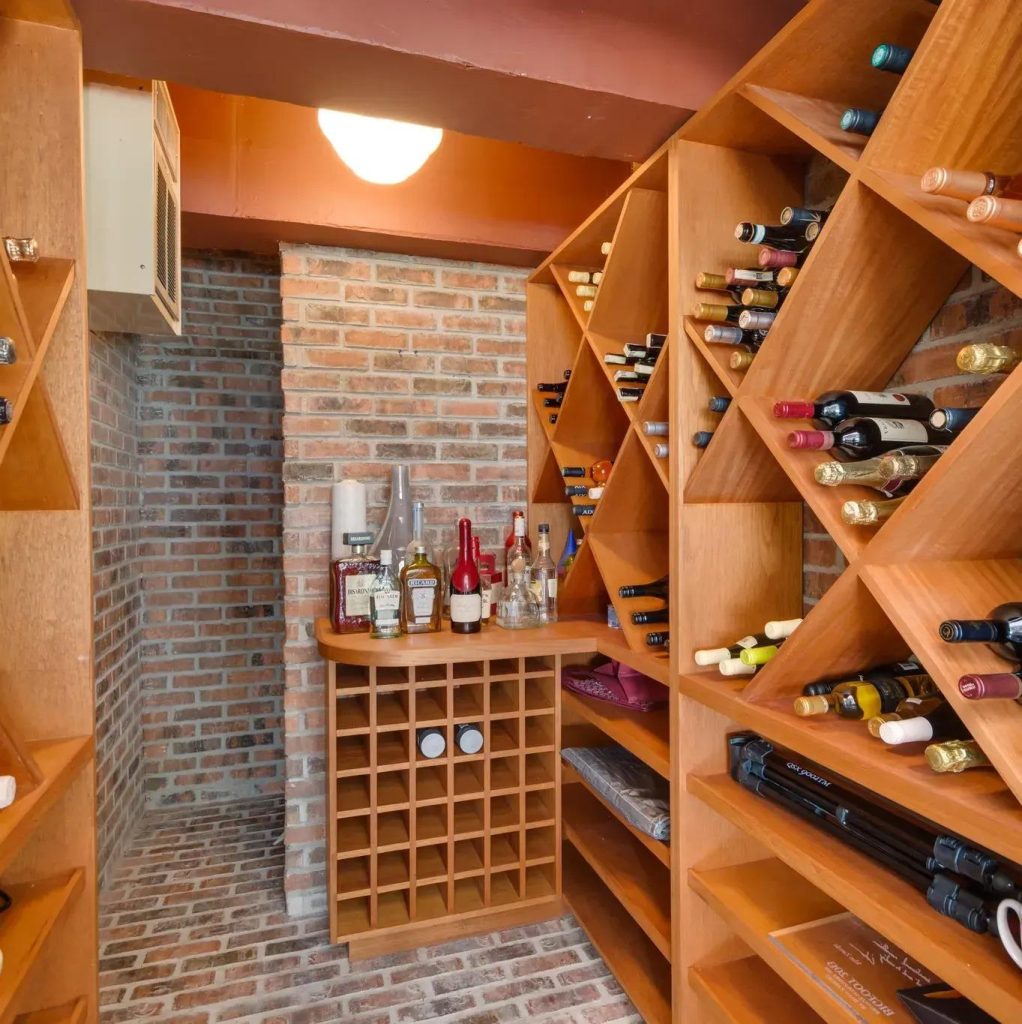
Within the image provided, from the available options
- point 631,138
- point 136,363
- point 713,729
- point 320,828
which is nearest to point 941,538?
point 713,729

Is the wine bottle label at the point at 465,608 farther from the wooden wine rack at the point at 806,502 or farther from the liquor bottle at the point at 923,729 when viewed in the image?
the liquor bottle at the point at 923,729

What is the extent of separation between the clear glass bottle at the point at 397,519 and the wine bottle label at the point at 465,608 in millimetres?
325

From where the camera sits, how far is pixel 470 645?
1.69 meters

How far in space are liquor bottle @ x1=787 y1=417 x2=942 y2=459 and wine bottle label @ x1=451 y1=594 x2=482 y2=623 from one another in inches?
39.1

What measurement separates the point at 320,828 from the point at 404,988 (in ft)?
1.79

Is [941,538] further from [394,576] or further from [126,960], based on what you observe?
[126,960]

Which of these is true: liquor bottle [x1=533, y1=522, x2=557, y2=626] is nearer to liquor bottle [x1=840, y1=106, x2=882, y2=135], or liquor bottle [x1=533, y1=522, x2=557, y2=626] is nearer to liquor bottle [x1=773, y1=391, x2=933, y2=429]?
liquor bottle [x1=773, y1=391, x2=933, y2=429]

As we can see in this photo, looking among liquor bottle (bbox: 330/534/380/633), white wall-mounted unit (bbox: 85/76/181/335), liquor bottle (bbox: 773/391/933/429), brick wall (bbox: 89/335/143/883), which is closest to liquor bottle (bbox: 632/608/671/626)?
liquor bottle (bbox: 773/391/933/429)

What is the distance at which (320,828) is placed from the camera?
2.03 meters

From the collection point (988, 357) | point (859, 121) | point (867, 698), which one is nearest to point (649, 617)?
point (867, 698)

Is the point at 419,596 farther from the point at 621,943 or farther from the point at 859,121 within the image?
the point at 859,121

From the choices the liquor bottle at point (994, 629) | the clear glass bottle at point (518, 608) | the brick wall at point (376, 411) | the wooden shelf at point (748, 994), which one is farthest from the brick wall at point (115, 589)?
the liquor bottle at point (994, 629)

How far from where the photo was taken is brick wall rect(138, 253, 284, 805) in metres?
2.62

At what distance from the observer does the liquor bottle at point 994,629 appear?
78 centimetres
